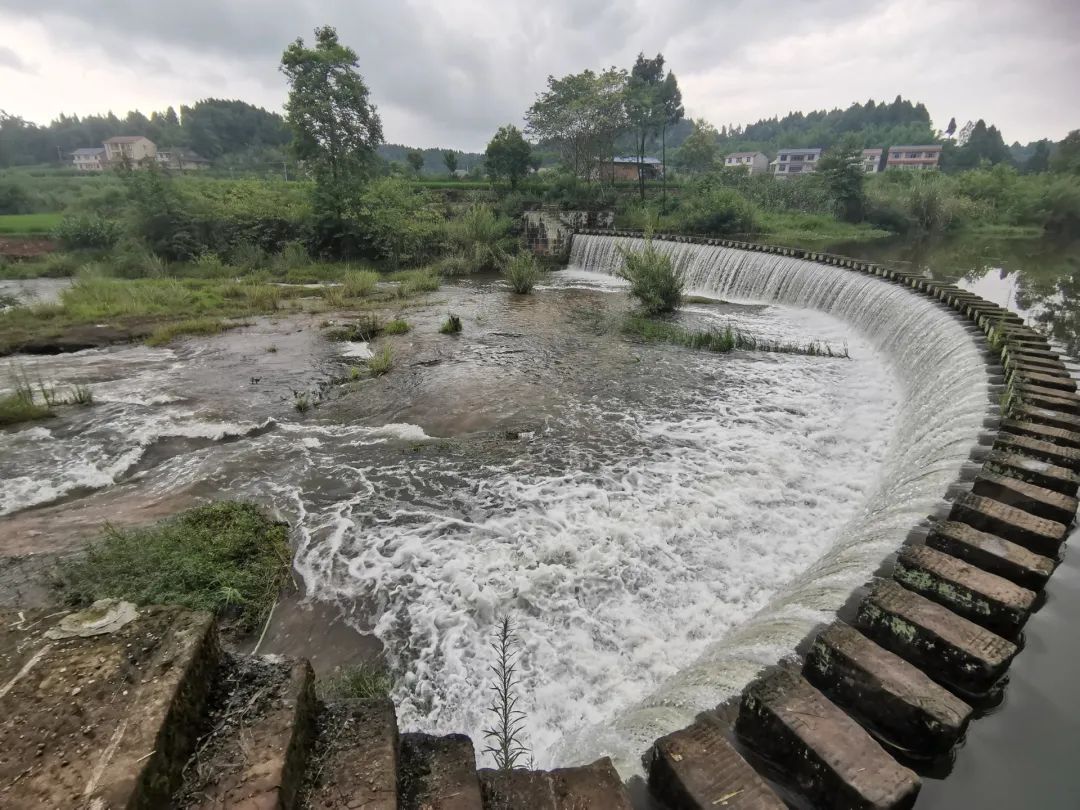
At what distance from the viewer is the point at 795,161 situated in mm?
81062

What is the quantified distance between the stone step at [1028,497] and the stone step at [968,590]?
32.9 inches

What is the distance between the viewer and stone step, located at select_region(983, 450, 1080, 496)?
2.96 meters

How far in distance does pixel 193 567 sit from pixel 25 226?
35.8 m

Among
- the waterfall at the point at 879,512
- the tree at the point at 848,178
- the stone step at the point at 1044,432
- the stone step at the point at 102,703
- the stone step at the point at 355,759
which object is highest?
the tree at the point at 848,178

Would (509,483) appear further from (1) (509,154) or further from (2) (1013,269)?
(1) (509,154)

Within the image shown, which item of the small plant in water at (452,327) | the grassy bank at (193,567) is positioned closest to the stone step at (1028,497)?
the grassy bank at (193,567)

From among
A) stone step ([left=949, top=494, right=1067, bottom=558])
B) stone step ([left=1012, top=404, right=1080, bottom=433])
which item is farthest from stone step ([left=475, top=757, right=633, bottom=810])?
stone step ([left=1012, top=404, right=1080, bottom=433])

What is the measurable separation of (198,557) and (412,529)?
1.60 m

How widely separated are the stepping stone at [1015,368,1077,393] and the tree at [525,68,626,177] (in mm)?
32205

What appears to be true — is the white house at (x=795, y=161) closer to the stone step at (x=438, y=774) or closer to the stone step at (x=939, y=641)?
the stone step at (x=939, y=641)

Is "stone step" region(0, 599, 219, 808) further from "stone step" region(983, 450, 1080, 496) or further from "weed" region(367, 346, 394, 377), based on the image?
"weed" region(367, 346, 394, 377)

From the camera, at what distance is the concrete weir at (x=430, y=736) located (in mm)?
1253

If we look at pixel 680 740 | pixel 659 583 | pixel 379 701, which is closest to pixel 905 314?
pixel 659 583

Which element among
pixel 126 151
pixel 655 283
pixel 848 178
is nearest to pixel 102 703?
pixel 655 283
